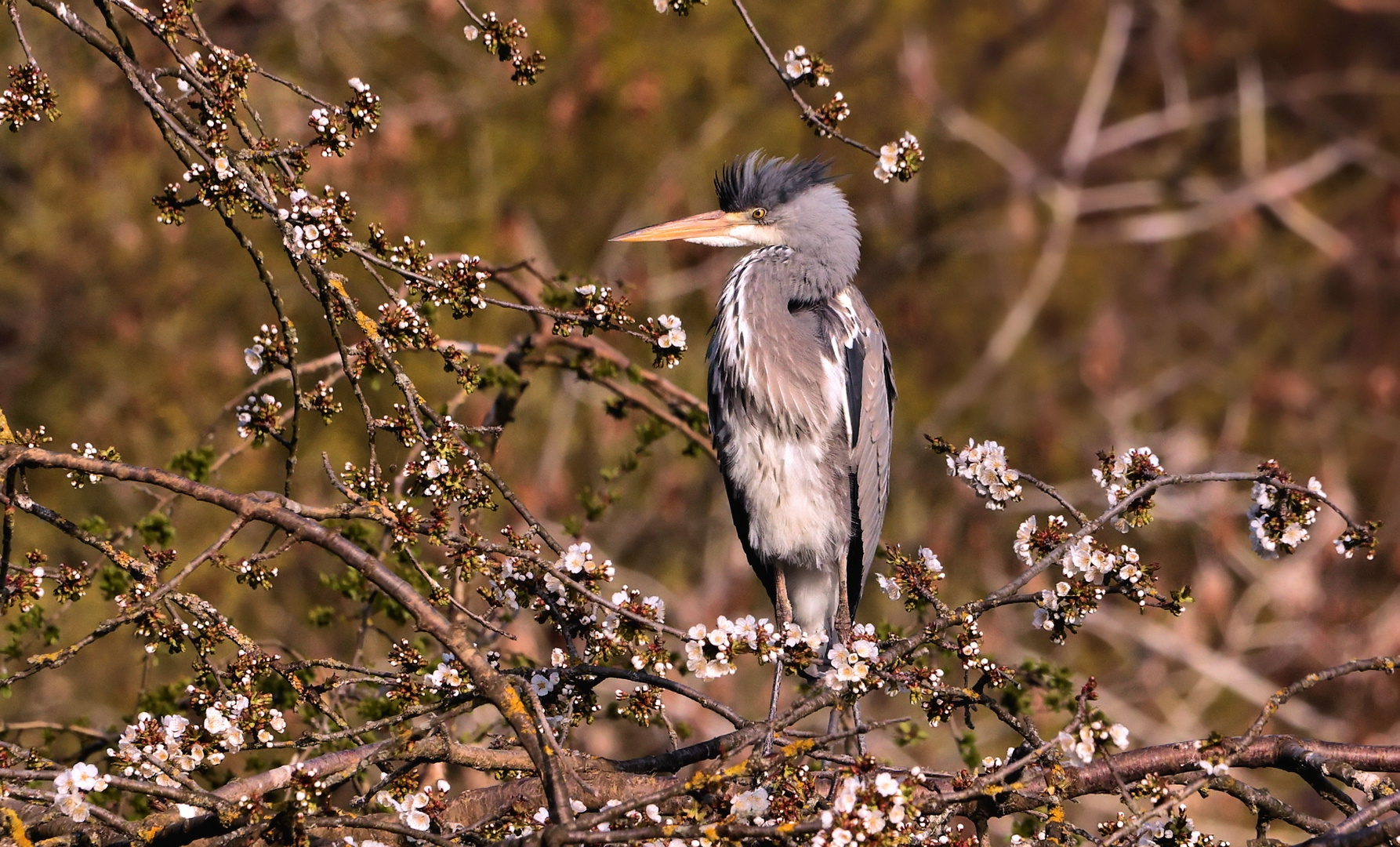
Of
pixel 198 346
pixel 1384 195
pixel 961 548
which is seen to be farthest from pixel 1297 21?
pixel 198 346

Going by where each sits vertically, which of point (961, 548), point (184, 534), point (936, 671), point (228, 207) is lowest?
point (936, 671)

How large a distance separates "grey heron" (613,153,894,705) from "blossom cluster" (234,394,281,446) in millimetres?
1635

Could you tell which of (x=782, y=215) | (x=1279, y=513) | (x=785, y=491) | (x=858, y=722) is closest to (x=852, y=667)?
(x=858, y=722)

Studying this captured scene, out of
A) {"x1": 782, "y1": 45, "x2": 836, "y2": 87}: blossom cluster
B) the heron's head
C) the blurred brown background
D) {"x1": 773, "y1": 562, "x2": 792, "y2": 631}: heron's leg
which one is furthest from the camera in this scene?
the blurred brown background

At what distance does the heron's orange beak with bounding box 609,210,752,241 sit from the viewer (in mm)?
3768

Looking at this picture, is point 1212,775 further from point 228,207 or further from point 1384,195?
point 1384,195

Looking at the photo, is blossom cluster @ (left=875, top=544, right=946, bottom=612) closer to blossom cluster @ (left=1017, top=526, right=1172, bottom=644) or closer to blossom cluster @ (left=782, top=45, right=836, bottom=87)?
blossom cluster @ (left=1017, top=526, right=1172, bottom=644)

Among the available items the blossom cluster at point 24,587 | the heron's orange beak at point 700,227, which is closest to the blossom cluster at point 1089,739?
the blossom cluster at point 24,587

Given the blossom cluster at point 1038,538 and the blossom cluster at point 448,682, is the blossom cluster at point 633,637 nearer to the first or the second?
the blossom cluster at point 448,682

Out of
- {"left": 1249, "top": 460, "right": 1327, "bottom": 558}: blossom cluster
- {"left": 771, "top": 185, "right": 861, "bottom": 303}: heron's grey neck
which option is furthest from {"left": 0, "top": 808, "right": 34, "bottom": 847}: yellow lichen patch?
{"left": 771, "top": 185, "right": 861, "bottom": 303}: heron's grey neck

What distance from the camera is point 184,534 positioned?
7234 millimetres

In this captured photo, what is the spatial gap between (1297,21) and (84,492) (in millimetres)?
9181

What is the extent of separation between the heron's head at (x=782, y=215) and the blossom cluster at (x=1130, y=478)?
1789 mm

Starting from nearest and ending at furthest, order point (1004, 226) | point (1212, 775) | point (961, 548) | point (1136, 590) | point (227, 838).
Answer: point (227, 838)
point (1212, 775)
point (1136, 590)
point (961, 548)
point (1004, 226)
